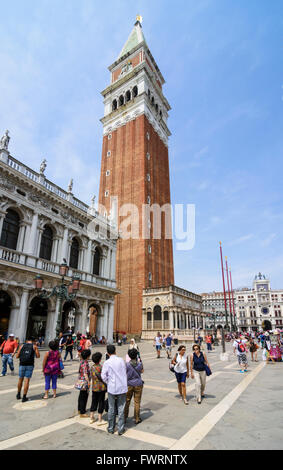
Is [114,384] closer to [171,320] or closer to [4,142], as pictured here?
[4,142]

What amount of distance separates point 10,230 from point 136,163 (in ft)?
95.2

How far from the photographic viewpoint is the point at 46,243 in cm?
2202

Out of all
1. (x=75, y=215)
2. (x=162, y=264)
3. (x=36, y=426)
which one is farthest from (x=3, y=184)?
(x=162, y=264)

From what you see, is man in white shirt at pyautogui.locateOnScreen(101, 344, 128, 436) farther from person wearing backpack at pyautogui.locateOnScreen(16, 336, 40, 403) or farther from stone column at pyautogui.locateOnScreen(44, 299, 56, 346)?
stone column at pyautogui.locateOnScreen(44, 299, 56, 346)

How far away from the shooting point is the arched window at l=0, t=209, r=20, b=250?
1882 cm

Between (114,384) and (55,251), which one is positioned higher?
(55,251)

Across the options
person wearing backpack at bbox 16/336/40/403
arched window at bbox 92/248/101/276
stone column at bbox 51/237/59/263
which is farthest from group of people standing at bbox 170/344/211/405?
arched window at bbox 92/248/101/276

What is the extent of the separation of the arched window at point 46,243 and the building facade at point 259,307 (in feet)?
301

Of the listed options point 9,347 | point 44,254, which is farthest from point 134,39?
point 9,347

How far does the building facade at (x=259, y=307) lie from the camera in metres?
93.9

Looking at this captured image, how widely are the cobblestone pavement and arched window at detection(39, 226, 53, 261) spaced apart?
46.0 feet

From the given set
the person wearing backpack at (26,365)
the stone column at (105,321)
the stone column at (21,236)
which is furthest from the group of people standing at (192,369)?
the stone column at (105,321)
